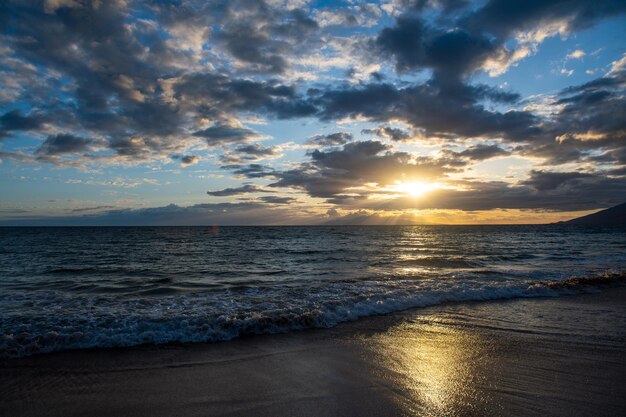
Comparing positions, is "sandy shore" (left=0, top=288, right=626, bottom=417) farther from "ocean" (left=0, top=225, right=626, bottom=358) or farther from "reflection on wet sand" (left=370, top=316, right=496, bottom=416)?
"ocean" (left=0, top=225, right=626, bottom=358)

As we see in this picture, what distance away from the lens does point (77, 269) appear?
69.5 ft

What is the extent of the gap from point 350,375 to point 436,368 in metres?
1.59

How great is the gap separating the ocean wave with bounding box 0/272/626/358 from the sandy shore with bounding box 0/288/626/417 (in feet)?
1.86

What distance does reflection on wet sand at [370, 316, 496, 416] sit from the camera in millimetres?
4824

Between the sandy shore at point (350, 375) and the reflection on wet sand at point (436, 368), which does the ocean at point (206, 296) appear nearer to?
the sandy shore at point (350, 375)

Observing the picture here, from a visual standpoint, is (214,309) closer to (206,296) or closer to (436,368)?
(206,296)

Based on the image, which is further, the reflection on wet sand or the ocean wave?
the ocean wave

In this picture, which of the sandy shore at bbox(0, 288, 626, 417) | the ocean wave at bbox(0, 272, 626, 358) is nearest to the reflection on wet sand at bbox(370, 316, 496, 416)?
the sandy shore at bbox(0, 288, 626, 417)

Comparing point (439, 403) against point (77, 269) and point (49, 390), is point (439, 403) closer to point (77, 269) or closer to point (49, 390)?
point (49, 390)

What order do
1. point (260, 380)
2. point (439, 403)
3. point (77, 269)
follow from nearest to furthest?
point (439, 403), point (260, 380), point (77, 269)

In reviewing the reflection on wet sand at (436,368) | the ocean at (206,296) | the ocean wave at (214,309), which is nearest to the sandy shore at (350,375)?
the reflection on wet sand at (436,368)

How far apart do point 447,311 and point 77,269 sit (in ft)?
70.9

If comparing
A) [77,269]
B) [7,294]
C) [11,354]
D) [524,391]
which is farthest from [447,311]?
[77,269]

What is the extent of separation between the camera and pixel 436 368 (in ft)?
20.1
